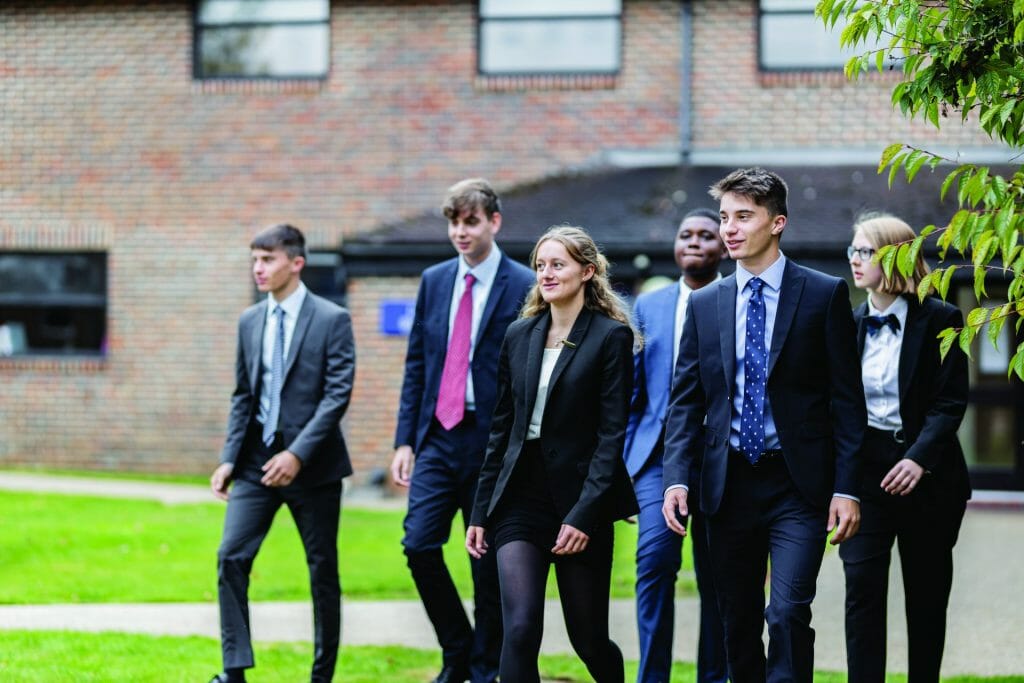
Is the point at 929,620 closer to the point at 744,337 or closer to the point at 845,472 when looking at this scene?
the point at 845,472

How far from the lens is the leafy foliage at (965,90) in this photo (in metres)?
3.97

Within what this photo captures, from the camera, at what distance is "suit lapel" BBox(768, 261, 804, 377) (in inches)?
193

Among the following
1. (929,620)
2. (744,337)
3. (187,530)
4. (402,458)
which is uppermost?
(744,337)

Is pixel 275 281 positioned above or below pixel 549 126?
below

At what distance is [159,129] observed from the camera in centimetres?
1692

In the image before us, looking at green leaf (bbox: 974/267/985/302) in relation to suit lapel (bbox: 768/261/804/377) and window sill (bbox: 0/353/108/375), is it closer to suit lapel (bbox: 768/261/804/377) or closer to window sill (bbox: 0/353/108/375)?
suit lapel (bbox: 768/261/804/377)

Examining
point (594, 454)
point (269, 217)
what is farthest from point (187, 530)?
point (594, 454)

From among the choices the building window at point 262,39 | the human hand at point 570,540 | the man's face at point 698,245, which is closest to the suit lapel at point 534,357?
the human hand at point 570,540

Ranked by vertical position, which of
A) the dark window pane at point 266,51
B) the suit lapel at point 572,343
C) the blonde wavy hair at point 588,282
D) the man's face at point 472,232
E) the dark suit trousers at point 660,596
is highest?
the dark window pane at point 266,51

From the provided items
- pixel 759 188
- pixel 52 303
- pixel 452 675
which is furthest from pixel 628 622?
pixel 52 303

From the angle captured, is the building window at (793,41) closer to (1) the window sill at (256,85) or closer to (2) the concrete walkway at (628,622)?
(1) the window sill at (256,85)

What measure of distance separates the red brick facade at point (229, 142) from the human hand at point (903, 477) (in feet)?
34.2

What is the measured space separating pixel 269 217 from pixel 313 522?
1072 centimetres

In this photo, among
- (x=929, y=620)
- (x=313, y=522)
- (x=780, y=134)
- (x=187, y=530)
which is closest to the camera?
(x=929, y=620)
